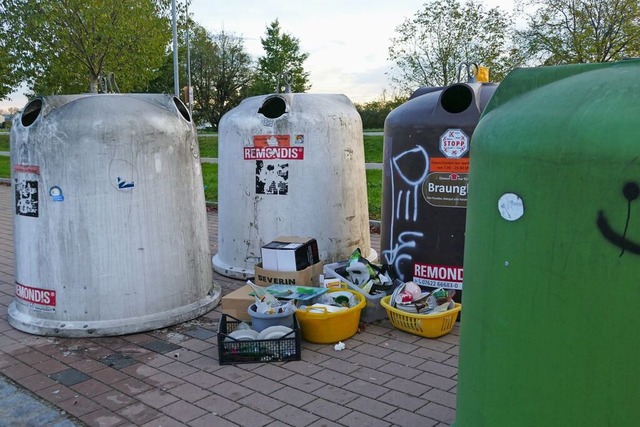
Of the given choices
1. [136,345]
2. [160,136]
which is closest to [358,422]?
[136,345]

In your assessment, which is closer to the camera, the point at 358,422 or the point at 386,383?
the point at 358,422

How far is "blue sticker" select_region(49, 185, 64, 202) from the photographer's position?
417 cm

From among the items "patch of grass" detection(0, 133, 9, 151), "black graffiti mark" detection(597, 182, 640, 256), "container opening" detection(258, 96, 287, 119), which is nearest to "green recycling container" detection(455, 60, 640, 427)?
"black graffiti mark" detection(597, 182, 640, 256)

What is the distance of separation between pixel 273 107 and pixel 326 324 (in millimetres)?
2503

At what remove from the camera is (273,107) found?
5.80m

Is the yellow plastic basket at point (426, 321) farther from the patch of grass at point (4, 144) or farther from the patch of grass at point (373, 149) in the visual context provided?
the patch of grass at point (4, 144)

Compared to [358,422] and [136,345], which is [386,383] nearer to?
[358,422]

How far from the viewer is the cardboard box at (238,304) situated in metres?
4.37

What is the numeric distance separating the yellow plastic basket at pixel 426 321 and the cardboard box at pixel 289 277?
2.37ft

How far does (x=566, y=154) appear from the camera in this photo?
1.78 metres

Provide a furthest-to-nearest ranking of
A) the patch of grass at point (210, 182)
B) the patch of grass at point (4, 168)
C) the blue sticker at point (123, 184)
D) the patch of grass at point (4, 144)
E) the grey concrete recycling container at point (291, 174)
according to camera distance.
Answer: the patch of grass at point (4, 144) < the patch of grass at point (4, 168) < the patch of grass at point (210, 182) < the grey concrete recycling container at point (291, 174) < the blue sticker at point (123, 184)

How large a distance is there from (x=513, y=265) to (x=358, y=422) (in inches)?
59.3

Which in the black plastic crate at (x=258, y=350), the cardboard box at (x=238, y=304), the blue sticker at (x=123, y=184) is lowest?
the black plastic crate at (x=258, y=350)

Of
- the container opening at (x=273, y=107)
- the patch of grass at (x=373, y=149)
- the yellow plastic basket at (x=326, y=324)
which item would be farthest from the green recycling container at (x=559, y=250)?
the patch of grass at (x=373, y=149)
